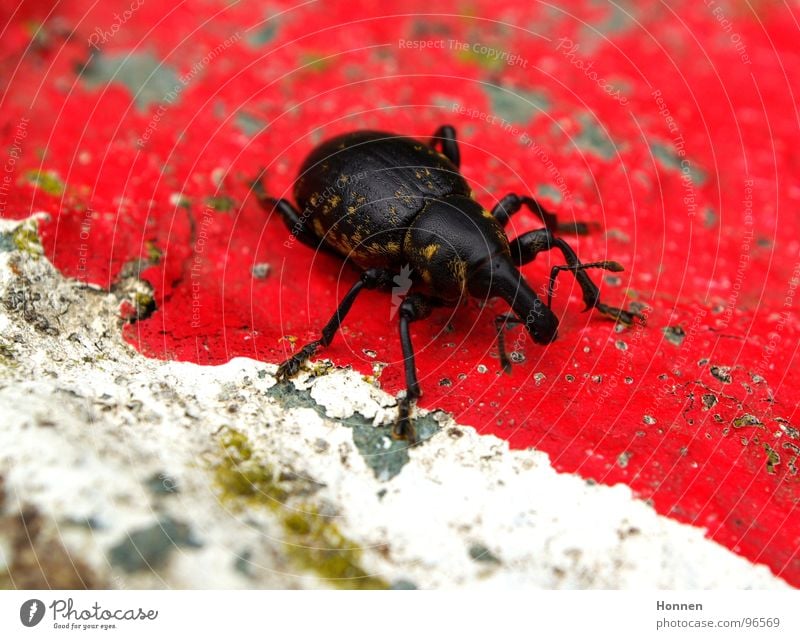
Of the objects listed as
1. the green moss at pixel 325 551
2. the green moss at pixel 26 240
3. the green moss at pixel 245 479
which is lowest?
the green moss at pixel 325 551

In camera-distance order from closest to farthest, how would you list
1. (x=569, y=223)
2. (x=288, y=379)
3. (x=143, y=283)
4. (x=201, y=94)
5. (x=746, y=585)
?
(x=746, y=585) → (x=288, y=379) → (x=143, y=283) → (x=569, y=223) → (x=201, y=94)

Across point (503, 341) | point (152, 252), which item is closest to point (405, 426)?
point (503, 341)

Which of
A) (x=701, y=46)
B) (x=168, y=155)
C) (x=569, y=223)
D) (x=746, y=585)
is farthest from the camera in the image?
(x=701, y=46)

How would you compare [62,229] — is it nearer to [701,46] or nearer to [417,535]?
[417,535]

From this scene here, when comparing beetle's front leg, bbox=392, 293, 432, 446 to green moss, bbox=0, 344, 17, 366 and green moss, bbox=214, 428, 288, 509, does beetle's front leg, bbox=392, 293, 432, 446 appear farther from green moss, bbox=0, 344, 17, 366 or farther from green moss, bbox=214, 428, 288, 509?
green moss, bbox=0, 344, 17, 366

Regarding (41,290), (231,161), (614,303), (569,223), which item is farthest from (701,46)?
(41,290)

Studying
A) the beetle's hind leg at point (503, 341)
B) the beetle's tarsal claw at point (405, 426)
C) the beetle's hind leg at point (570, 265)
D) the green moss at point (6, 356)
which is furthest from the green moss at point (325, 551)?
the beetle's hind leg at point (570, 265)

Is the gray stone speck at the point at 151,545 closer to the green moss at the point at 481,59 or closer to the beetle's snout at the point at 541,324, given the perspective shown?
the beetle's snout at the point at 541,324
